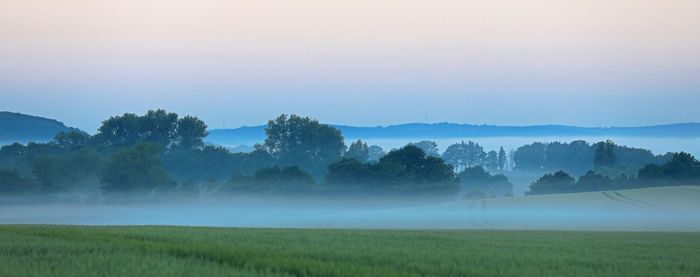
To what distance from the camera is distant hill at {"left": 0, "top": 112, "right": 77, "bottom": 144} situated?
11151 cm

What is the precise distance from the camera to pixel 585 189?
82.7m

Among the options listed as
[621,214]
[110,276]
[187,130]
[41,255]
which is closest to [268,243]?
[41,255]

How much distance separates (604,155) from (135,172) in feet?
208

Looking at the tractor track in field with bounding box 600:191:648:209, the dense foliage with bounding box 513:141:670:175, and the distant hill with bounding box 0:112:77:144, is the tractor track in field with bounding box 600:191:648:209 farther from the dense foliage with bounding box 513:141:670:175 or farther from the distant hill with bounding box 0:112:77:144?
the distant hill with bounding box 0:112:77:144

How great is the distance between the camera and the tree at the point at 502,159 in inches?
5675

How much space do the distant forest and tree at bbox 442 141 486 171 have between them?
27.5 metres

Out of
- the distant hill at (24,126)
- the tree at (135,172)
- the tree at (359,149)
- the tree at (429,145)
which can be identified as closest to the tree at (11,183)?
the tree at (135,172)

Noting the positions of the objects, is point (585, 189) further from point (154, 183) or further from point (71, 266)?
point (71, 266)

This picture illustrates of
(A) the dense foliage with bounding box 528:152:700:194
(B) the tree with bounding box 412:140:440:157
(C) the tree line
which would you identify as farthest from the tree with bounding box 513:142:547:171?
(A) the dense foliage with bounding box 528:152:700:194

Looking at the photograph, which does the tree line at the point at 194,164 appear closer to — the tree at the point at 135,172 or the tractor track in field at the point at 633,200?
the tree at the point at 135,172

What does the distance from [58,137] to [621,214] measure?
6440 centimetres

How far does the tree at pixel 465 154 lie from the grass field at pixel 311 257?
407 ft

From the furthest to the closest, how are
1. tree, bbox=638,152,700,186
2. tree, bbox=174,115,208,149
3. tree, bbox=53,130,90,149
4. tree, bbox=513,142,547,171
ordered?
tree, bbox=513,142,547,171 < tree, bbox=174,115,208,149 < tree, bbox=53,130,90,149 < tree, bbox=638,152,700,186

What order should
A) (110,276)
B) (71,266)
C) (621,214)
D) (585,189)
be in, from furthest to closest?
(585,189) → (621,214) → (71,266) → (110,276)
